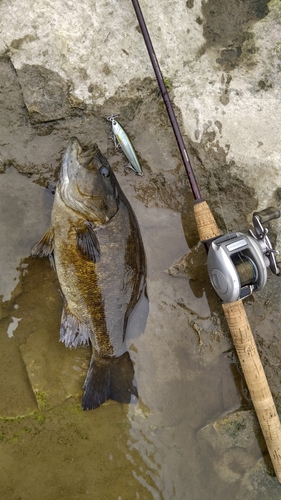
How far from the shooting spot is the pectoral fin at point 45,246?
12.7 ft

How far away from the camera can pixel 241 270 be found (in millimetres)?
3479

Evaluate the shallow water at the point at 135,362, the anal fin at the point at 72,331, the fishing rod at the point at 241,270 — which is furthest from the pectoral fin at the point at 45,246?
the fishing rod at the point at 241,270

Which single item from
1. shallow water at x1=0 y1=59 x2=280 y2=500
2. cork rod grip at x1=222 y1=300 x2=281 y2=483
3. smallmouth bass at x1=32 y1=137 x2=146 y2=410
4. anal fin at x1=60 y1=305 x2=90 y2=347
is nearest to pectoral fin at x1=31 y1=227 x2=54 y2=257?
smallmouth bass at x1=32 y1=137 x2=146 y2=410

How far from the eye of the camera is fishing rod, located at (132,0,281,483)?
11.3ft

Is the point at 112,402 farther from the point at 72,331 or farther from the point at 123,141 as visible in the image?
the point at 123,141

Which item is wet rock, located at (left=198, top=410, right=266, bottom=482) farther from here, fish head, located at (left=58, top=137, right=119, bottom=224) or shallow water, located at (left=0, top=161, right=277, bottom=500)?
fish head, located at (left=58, top=137, right=119, bottom=224)

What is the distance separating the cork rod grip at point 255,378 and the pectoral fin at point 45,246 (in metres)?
1.54

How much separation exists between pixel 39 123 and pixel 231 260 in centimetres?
203

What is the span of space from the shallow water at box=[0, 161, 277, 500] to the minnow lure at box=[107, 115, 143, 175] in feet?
0.56

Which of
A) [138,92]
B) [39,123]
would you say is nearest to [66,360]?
[39,123]

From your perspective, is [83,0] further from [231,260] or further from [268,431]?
[268,431]

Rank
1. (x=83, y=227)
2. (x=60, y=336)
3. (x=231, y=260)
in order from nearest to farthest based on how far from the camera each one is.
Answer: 1. (x=231, y=260)
2. (x=83, y=227)
3. (x=60, y=336)

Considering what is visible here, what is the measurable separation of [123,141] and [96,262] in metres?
1.09

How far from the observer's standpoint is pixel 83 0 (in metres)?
3.94
